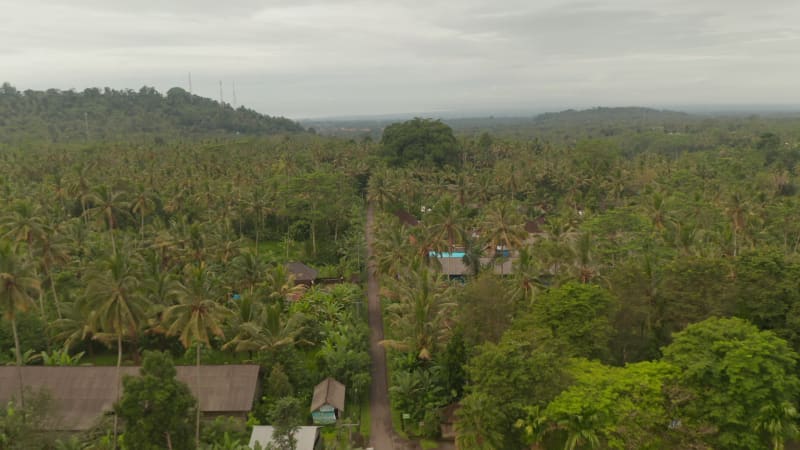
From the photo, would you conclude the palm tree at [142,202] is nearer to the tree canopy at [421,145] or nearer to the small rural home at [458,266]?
the small rural home at [458,266]

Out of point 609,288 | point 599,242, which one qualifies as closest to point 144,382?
point 609,288

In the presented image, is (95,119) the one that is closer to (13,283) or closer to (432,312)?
(13,283)

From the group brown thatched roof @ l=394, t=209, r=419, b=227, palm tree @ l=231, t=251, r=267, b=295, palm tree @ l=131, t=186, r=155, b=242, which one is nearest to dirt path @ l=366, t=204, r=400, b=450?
palm tree @ l=231, t=251, r=267, b=295

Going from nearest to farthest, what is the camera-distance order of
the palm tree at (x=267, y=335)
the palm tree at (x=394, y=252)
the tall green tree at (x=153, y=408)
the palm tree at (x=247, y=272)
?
the tall green tree at (x=153, y=408), the palm tree at (x=267, y=335), the palm tree at (x=247, y=272), the palm tree at (x=394, y=252)

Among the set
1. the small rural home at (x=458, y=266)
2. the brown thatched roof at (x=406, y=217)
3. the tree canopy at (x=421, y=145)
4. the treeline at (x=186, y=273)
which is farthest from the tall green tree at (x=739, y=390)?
the tree canopy at (x=421, y=145)

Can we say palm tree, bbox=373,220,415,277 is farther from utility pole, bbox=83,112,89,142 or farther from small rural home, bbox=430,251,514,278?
utility pole, bbox=83,112,89,142

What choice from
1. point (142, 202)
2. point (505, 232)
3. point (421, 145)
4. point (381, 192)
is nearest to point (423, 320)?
point (505, 232)
